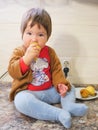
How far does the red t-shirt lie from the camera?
1.01 m

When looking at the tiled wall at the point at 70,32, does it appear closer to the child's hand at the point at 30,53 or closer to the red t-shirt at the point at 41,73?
the red t-shirt at the point at 41,73

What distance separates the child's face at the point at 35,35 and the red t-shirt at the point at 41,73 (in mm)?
77

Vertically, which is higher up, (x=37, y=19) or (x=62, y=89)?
(x=37, y=19)

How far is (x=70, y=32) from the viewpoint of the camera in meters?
1.21

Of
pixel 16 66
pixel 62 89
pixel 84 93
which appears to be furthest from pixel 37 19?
pixel 84 93

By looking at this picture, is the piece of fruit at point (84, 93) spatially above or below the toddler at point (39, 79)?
below

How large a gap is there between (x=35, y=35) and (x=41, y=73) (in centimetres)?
17

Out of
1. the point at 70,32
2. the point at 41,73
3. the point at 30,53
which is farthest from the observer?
the point at 70,32

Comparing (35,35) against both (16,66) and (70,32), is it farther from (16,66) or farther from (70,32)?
(70,32)

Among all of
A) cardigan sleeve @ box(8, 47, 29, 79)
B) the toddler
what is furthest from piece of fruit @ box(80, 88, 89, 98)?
cardigan sleeve @ box(8, 47, 29, 79)

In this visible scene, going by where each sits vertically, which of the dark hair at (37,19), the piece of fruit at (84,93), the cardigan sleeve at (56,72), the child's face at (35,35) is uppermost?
the dark hair at (37,19)

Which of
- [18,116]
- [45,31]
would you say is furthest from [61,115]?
[45,31]

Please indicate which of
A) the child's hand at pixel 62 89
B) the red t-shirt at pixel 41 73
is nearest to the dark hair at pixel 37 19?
the red t-shirt at pixel 41 73

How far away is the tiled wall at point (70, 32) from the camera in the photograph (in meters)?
1.18
